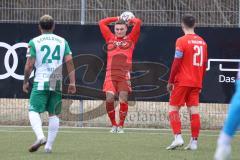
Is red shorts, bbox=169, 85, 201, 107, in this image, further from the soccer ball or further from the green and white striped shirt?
the soccer ball

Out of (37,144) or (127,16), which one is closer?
(37,144)

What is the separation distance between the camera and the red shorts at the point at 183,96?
12.5 meters

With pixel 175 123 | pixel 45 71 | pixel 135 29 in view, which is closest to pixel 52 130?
pixel 45 71

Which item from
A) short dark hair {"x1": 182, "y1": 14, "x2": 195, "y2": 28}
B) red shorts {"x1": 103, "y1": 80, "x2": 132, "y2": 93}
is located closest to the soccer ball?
red shorts {"x1": 103, "y1": 80, "x2": 132, "y2": 93}

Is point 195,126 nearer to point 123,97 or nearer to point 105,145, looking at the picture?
point 105,145

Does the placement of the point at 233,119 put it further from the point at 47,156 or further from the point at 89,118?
the point at 89,118

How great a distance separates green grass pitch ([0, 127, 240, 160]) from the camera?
431 inches

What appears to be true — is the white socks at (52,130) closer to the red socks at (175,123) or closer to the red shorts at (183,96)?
the red socks at (175,123)

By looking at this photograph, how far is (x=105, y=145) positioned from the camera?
12836 millimetres

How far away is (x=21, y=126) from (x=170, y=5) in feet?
13.6

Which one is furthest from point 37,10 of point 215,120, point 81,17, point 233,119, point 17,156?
point 233,119

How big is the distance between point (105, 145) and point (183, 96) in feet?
4.79

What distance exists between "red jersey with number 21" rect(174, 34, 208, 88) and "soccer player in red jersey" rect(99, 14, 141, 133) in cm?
348

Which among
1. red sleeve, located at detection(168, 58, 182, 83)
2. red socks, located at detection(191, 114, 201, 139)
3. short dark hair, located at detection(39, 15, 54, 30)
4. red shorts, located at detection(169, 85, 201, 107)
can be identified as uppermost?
short dark hair, located at detection(39, 15, 54, 30)
